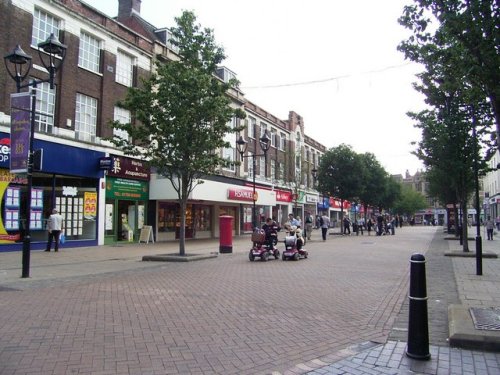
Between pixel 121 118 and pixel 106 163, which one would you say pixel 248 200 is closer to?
pixel 121 118

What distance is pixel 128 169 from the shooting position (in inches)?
910

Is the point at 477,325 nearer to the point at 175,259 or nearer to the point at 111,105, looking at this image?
the point at 175,259

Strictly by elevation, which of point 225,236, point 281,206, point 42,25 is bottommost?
point 225,236

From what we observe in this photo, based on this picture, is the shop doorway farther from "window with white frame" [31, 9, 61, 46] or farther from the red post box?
"window with white frame" [31, 9, 61, 46]

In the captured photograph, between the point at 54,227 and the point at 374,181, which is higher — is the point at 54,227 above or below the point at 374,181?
below

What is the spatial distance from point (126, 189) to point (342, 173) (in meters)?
20.9

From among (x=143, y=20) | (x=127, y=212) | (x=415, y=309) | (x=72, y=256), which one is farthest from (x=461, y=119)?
(x=143, y=20)

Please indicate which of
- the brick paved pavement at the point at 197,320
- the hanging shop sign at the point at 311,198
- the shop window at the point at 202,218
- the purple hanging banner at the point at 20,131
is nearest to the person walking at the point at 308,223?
the shop window at the point at 202,218

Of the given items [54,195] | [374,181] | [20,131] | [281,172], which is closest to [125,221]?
[54,195]

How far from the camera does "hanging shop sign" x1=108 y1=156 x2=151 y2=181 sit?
72.7 ft

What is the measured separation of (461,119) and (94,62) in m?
17.3

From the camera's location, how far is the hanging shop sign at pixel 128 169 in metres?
22.2

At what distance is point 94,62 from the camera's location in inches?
856

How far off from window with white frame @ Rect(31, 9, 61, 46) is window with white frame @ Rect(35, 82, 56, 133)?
196 cm
